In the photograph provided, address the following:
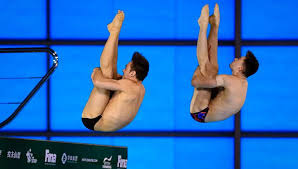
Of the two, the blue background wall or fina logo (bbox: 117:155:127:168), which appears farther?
the blue background wall

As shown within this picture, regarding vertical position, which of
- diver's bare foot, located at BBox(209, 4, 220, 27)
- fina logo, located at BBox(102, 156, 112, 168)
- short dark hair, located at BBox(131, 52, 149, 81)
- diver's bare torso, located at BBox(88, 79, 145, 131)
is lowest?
fina logo, located at BBox(102, 156, 112, 168)

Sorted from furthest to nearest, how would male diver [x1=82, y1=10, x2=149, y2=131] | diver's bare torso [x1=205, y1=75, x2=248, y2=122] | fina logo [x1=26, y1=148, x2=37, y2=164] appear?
fina logo [x1=26, y1=148, x2=37, y2=164]
diver's bare torso [x1=205, y1=75, x2=248, y2=122]
male diver [x1=82, y1=10, x2=149, y2=131]

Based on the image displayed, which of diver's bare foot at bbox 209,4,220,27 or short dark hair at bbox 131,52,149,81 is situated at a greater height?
diver's bare foot at bbox 209,4,220,27

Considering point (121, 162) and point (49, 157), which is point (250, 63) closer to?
point (121, 162)

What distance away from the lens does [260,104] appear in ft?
20.4

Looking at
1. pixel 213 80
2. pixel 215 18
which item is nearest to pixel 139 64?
pixel 213 80

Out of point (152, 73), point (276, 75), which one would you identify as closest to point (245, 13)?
point (276, 75)

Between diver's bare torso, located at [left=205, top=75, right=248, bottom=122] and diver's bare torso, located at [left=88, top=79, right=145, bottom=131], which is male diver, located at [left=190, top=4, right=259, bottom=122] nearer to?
diver's bare torso, located at [left=205, top=75, right=248, bottom=122]

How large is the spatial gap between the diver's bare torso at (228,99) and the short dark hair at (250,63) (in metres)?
0.10

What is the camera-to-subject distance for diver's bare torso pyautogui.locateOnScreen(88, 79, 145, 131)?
4277mm

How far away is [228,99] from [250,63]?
397mm

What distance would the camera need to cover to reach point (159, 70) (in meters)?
6.14

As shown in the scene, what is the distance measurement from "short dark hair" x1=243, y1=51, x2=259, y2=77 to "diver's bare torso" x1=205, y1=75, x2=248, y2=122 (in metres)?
0.10

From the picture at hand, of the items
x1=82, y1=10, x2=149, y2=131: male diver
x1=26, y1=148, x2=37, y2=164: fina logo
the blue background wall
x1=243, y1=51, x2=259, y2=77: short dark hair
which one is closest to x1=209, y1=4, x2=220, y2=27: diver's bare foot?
x1=243, y1=51, x2=259, y2=77: short dark hair
